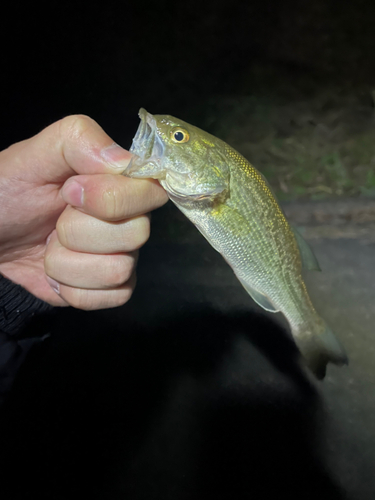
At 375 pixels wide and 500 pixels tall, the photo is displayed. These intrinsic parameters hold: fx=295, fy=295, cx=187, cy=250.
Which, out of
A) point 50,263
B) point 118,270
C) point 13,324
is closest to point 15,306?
point 13,324

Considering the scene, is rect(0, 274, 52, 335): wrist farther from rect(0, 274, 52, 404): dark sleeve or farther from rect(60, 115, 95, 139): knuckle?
rect(60, 115, 95, 139): knuckle

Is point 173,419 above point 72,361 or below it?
below

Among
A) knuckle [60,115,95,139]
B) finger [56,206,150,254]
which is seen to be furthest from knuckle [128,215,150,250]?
knuckle [60,115,95,139]

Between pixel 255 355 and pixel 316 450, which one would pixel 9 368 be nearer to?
pixel 255 355

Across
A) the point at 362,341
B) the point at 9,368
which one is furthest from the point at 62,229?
the point at 362,341

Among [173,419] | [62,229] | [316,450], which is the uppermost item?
[62,229]

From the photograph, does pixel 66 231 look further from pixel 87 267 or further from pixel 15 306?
pixel 15 306

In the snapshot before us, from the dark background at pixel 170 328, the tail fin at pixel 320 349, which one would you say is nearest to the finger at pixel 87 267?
the dark background at pixel 170 328
